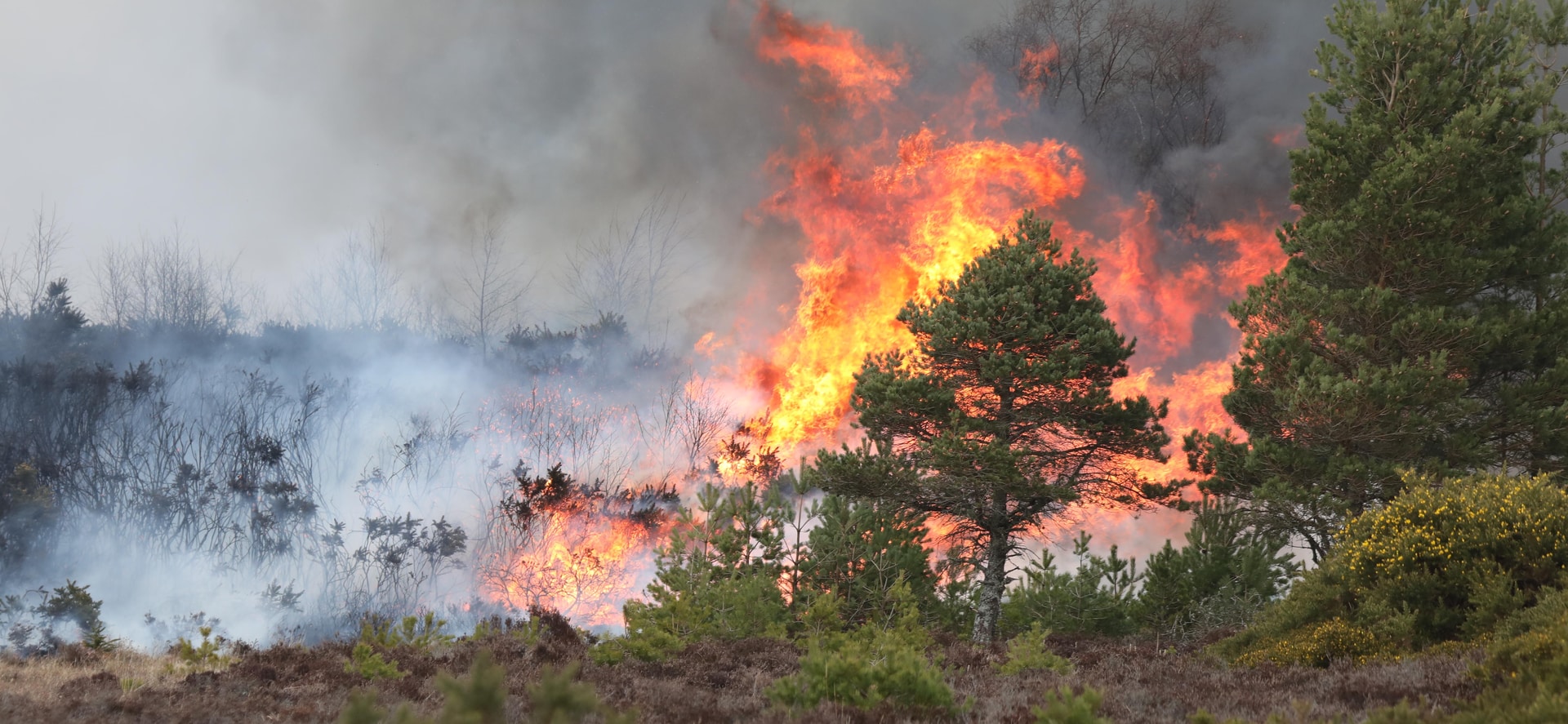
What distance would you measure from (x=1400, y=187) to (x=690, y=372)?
752 inches

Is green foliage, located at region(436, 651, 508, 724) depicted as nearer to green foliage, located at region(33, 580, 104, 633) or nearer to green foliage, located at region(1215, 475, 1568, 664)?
green foliage, located at region(1215, 475, 1568, 664)

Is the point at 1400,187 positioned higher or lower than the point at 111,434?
higher

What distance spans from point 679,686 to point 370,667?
2.78 metres

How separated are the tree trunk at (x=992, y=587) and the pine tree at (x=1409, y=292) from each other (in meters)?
4.69

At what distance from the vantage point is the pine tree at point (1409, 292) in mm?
16391

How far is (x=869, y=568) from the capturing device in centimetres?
1678

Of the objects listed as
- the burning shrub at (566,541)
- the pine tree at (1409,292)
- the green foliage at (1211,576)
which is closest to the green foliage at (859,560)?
the green foliage at (1211,576)

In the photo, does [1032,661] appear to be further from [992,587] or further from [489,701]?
[992,587]

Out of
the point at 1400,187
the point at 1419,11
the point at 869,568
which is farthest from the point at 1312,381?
the point at 869,568

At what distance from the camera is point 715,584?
13.9 m

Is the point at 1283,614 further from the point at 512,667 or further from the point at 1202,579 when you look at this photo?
the point at 512,667

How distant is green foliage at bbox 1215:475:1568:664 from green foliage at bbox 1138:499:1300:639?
18.4 feet

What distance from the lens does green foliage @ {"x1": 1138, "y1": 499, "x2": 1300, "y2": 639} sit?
15.6 m

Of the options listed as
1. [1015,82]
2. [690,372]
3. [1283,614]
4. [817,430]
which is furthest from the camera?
[1015,82]
